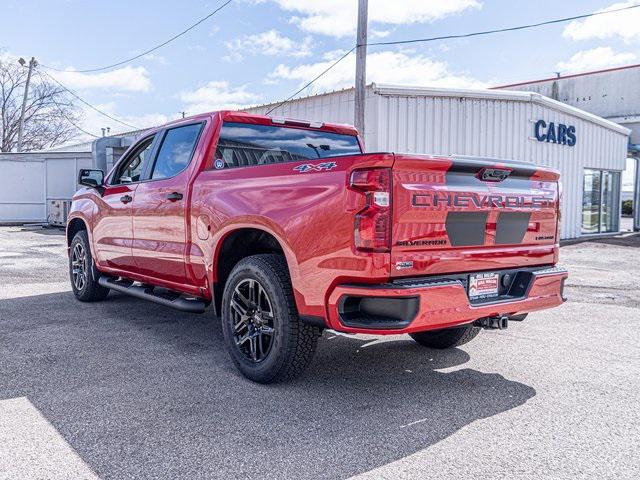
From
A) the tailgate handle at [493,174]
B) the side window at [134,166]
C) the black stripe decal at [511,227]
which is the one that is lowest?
the black stripe decal at [511,227]

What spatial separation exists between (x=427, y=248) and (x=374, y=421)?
1.05 meters

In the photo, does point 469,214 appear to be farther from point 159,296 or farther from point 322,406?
point 159,296

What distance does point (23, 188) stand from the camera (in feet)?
75.4

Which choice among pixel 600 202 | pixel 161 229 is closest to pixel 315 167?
pixel 161 229

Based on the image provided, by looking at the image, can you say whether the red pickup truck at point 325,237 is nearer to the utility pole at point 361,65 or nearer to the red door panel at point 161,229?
the red door panel at point 161,229

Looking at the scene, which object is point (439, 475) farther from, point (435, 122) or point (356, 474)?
point (435, 122)

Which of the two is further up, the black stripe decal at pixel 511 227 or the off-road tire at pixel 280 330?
the black stripe decal at pixel 511 227

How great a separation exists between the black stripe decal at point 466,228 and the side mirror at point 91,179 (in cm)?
425

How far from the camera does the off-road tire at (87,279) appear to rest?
22.0 feet

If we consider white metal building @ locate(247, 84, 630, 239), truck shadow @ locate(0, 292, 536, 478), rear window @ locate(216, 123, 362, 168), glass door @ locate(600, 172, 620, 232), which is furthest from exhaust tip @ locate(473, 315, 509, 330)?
glass door @ locate(600, 172, 620, 232)

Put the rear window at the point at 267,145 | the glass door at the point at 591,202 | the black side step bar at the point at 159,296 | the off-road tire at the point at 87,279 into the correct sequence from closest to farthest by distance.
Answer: the black side step bar at the point at 159,296 → the rear window at the point at 267,145 → the off-road tire at the point at 87,279 → the glass door at the point at 591,202

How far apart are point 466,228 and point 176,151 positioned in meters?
2.78

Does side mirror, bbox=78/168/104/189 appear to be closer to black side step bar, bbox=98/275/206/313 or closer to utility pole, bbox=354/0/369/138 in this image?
black side step bar, bbox=98/275/206/313

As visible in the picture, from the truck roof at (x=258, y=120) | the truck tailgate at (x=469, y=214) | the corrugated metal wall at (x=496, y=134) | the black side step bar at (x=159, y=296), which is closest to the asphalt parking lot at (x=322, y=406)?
the black side step bar at (x=159, y=296)
